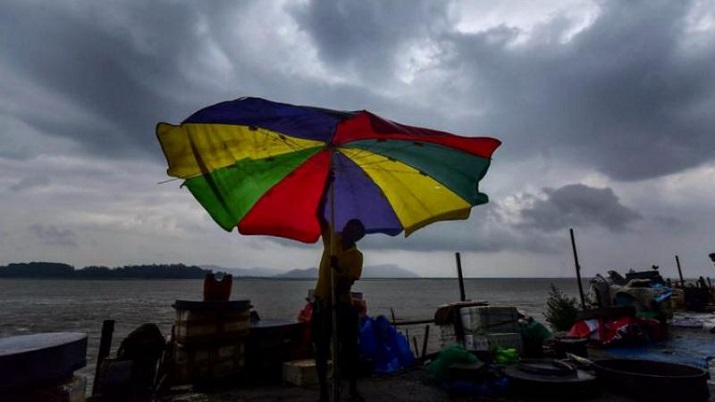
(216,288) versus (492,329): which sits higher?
(216,288)

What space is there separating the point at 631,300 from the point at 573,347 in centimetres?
717

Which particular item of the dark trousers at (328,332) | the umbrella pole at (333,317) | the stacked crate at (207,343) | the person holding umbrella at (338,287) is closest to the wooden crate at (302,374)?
the stacked crate at (207,343)

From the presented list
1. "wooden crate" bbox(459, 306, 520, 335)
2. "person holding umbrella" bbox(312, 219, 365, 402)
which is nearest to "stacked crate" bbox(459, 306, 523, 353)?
"wooden crate" bbox(459, 306, 520, 335)

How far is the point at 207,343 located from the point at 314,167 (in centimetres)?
330

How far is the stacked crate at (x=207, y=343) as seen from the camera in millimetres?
5797

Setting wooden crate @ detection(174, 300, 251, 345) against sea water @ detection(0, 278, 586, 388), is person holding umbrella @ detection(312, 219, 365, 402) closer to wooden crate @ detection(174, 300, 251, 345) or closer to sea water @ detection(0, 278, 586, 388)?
wooden crate @ detection(174, 300, 251, 345)

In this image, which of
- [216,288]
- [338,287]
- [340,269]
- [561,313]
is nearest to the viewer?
[340,269]

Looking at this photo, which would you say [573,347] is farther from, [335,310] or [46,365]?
[46,365]

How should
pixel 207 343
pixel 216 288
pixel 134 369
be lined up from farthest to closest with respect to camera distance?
pixel 216 288
pixel 207 343
pixel 134 369

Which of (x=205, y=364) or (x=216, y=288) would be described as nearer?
(x=205, y=364)

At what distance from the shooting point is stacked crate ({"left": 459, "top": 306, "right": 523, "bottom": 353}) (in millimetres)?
8160

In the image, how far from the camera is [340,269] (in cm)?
500

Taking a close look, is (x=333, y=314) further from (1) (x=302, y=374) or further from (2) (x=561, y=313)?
(2) (x=561, y=313)

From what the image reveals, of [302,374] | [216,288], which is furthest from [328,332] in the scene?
[216,288]
